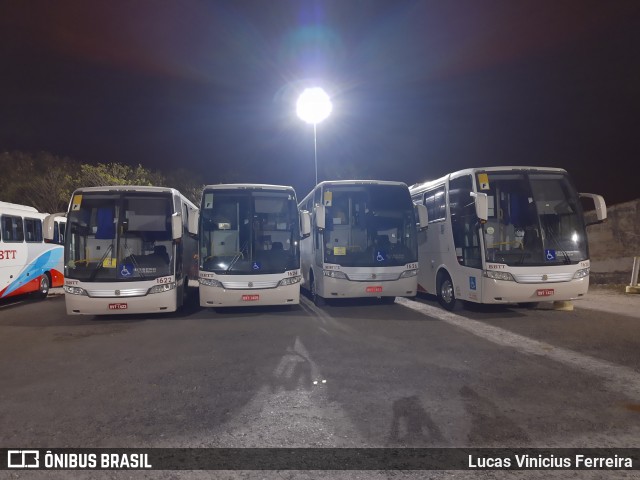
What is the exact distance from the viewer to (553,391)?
491cm

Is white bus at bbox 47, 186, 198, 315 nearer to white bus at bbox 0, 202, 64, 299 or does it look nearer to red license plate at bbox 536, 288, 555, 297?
white bus at bbox 0, 202, 64, 299

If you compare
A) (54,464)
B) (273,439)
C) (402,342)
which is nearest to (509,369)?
(402,342)

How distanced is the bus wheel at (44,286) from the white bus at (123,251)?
6466mm

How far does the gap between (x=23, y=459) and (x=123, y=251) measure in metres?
6.65

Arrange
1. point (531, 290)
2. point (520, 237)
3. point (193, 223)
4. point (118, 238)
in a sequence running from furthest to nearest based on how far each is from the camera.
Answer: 1. point (193, 223)
2. point (118, 238)
3. point (520, 237)
4. point (531, 290)

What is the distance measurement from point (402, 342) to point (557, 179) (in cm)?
556

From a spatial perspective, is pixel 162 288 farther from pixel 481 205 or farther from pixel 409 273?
pixel 481 205

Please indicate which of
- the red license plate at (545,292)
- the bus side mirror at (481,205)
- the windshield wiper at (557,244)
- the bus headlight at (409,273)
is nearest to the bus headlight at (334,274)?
the bus headlight at (409,273)

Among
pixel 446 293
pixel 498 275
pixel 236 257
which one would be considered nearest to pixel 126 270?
pixel 236 257

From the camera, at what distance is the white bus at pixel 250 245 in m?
10.0

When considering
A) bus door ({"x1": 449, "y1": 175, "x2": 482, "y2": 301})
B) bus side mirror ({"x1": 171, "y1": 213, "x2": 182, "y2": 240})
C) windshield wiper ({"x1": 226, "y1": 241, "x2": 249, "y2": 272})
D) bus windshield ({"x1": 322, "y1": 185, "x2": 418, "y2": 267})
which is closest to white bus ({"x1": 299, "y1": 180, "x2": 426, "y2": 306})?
bus windshield ({"x1": 322, "y1": 185, "x2": 418, "y2": 267})

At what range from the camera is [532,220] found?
30.7ft

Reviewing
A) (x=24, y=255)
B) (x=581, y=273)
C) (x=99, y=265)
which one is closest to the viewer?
(x=581, y=273)

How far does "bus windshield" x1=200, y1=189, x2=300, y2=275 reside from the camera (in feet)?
33.3
